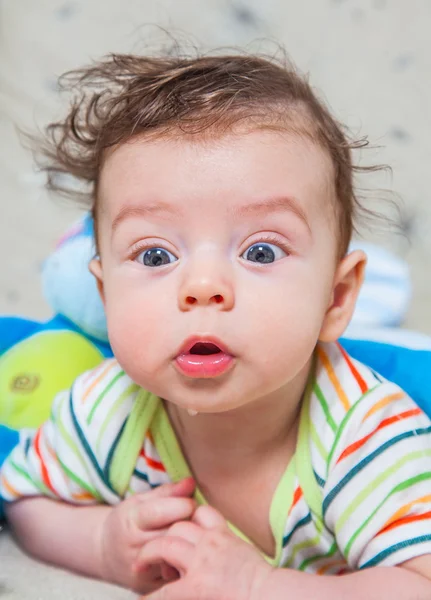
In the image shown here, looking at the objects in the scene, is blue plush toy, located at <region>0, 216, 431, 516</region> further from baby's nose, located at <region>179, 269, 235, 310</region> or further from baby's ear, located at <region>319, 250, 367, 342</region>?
baby's nose, located at <region>179, 269, 235, 310</region>

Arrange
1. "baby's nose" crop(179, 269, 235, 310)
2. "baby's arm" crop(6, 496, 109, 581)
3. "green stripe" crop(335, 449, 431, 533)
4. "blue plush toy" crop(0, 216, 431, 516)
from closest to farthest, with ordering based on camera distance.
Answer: "baby's nose" crop(179, 269, 235, 310) → "green stripe" crop(335, 449, 431, 533) → "baby's arm" crop(6, 496, 109, 581) → "blue plush toy" crop(0, 216, 431, 516)

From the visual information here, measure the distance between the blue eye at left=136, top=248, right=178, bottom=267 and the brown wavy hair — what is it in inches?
4.5

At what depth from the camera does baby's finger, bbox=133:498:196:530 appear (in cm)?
88

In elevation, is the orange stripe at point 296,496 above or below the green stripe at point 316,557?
above

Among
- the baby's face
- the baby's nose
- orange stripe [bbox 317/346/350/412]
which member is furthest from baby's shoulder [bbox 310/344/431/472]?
the baby's nose

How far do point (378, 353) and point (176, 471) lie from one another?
0.37m

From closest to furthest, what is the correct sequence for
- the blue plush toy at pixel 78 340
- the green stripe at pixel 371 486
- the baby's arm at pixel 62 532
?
the green stripe at pixel 371 486
the baby's arm at pixel 62 532
the blue plush toy at pixel 78 340

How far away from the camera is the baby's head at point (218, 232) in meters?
0.75

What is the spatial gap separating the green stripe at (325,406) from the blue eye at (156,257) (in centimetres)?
24

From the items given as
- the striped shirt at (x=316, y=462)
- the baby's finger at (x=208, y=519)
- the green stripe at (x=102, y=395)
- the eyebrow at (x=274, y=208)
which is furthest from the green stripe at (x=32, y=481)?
the eyebrow at (x=274, y=208)

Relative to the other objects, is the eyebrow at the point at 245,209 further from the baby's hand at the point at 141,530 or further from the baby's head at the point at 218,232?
the baby's hand at the point at 141,530

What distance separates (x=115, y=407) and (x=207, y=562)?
0.75ft

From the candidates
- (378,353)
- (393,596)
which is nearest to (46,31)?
(378,353)

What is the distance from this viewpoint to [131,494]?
3.16 ft
